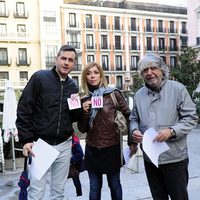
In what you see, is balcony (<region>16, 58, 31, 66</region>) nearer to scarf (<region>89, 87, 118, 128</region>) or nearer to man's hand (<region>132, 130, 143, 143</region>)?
scarf (<region>89, 87, 118, 128</region>)

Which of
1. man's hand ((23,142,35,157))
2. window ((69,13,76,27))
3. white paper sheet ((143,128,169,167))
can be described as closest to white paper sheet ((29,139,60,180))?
man's hand ((23,142,35,157))

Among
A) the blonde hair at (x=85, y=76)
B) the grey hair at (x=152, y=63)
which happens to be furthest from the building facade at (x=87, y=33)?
the grey hair at (x=152, y=63)

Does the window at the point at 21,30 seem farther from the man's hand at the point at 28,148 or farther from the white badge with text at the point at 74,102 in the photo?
the man's hand at the point at 28,148

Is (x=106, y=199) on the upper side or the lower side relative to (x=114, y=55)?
lower

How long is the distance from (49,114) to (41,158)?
381 mm

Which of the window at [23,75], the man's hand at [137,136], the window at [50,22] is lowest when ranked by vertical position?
the man's hand at [137,136]

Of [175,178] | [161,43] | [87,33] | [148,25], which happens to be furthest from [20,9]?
[175,178]

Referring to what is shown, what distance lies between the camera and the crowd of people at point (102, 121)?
2.32m

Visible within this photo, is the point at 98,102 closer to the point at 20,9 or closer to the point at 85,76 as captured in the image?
the point at 85,76

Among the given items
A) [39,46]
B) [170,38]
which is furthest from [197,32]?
[170,38]

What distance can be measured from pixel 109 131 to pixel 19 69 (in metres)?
32.8

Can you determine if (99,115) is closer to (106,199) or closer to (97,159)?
(97,159)

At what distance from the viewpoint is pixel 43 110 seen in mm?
2604

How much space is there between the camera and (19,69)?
34.2m
